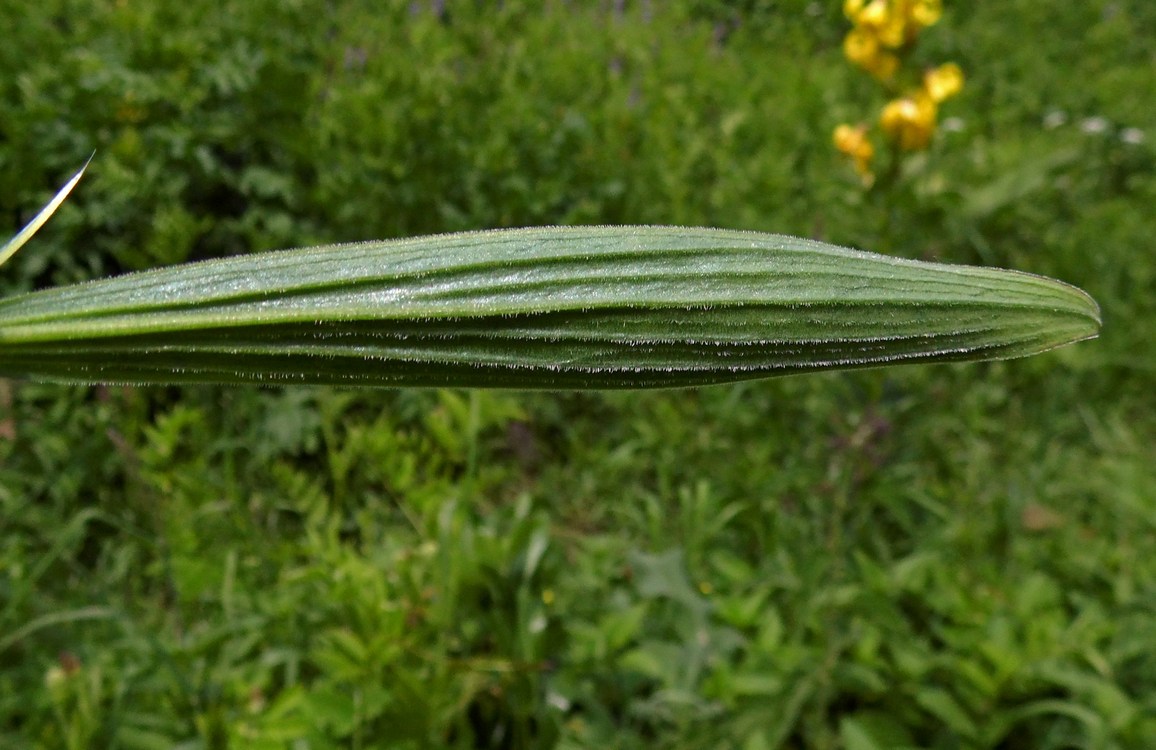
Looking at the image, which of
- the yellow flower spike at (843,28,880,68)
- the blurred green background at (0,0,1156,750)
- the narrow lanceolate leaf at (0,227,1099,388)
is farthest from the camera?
the yellow flower spike at (843,28,880,68)

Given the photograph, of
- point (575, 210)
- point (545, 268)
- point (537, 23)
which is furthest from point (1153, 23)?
point (545, 268)

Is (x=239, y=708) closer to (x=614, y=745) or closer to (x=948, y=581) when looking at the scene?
(x=614, y=745)

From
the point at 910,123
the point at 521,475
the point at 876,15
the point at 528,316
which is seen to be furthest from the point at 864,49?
the point at 528,316

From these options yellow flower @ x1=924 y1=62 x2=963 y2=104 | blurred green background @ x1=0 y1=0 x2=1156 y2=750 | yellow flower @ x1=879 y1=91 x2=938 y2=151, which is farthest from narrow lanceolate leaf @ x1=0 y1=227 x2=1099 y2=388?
yellow flower @ x1=924 y1=62 x2=963 y2=104

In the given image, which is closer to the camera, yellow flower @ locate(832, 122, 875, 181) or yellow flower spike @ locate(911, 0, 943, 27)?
yellow flower spike @ locate(911, 0, 943, 27)

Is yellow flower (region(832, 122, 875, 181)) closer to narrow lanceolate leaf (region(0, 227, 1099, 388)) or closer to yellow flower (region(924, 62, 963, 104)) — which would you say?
yellow flower (region(924, 62, 963, 104))

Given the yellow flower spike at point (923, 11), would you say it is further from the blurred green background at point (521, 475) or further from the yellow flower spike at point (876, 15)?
the blurred green background at point (521, 475)

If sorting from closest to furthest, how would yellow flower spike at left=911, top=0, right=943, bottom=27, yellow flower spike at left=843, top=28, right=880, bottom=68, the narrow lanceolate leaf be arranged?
the narrow lanceolate leaf < yellow flower spike at left=911, top=0, right=943, bottom=27 < yellow flower spike at left=843, top=28, right=880, bottom=68
